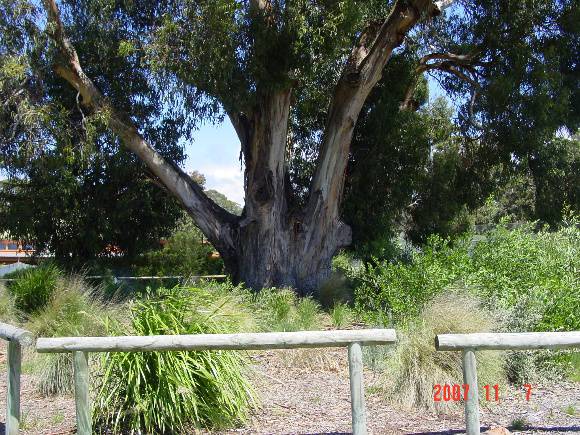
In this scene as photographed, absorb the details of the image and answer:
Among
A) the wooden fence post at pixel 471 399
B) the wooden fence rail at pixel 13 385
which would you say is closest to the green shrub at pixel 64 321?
the wooden fence rail at pixel 13 385

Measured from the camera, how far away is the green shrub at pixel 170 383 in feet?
20.3

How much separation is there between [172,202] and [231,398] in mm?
14489

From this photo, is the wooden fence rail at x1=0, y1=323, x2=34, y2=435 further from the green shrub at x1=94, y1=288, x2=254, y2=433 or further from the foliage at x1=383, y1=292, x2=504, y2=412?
the foliage at x1=383, y1=292, x2=504, y2=412

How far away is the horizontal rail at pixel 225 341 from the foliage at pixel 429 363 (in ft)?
6.37

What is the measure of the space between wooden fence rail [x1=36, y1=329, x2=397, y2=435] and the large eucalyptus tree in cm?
900

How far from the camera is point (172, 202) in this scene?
20562 millimetres

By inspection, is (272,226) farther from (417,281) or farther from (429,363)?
(429,363)

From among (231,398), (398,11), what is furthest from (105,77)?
(231,398)

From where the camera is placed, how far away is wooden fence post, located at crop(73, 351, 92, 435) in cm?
571

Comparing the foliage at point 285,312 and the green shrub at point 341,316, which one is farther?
the green shrub at point 341,316

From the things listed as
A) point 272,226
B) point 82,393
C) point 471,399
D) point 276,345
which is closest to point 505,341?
point 471,399

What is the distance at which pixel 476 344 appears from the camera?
227 inches

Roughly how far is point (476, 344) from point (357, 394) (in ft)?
3.57

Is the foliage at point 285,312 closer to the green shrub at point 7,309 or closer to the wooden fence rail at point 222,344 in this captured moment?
the green shrub at point 7,309
